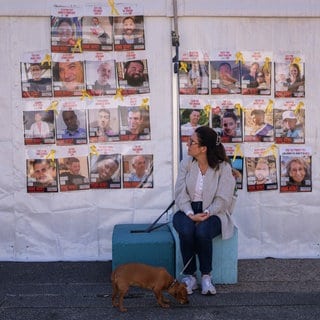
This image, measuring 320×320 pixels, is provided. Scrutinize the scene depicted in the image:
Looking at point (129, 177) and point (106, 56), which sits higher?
point (106, 56)

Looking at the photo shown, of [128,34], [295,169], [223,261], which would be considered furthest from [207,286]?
[128,34]

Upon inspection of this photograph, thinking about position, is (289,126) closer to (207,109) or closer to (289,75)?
(289,75)

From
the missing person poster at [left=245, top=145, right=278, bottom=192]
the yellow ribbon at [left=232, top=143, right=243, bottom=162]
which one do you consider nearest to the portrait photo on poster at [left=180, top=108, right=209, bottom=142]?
the yellow ribbon at [left=232, top=143, right=243, bottom=162]

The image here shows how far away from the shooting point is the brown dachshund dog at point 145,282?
15.6 feet

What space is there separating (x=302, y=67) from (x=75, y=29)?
2.27 m

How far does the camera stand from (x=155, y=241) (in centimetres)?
539

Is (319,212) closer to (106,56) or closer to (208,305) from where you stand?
(208,305)

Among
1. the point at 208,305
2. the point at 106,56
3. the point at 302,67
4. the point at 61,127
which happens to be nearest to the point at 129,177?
the point at 61,127

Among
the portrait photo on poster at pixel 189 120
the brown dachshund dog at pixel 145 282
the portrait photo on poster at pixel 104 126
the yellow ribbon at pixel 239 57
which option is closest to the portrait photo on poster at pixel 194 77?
the portrait photo on poster at pixel 189 120

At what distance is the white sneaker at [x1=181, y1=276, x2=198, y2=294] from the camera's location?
203 inches

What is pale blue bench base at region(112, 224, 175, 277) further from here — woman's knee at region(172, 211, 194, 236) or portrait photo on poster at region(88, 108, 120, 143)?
portrait photo on poster at region(88, 108, 120, 143)

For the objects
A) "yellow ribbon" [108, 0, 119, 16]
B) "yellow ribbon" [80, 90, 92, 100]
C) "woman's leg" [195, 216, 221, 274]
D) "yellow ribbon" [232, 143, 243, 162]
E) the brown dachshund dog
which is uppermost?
"yellow ribbon" [108, 0, 119, 16]

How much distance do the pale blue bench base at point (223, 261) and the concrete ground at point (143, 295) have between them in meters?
0.10

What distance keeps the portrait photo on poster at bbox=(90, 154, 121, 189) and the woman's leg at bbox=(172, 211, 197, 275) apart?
105 centimetres
